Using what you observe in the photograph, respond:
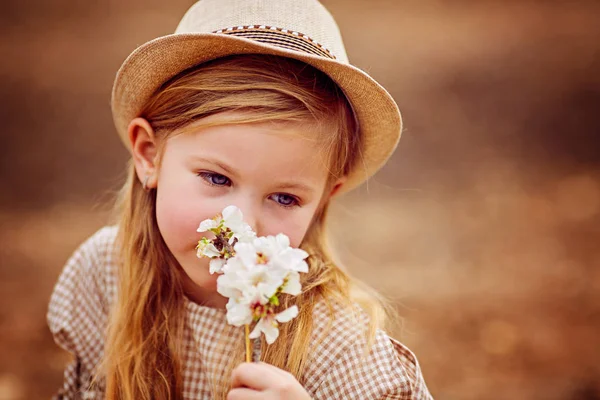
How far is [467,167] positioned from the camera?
5.57 meters

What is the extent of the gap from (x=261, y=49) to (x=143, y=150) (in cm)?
53

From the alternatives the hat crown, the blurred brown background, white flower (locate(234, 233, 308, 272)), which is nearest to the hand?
white flower (locate(234, 233, 308, 272))

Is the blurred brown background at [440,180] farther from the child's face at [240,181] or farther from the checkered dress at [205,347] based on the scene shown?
the child's face at [240,181]

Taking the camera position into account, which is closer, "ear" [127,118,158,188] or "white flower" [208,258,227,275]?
"white flower" [208,258,227,275]

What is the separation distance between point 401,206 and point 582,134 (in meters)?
1.99

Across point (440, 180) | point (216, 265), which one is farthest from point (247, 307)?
point (440, 180)

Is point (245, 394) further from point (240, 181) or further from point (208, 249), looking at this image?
point (240, 181)

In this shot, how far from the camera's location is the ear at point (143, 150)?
6.31 feet

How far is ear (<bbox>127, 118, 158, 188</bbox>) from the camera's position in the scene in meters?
1.92

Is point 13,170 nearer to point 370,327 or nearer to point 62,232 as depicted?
point 62,232

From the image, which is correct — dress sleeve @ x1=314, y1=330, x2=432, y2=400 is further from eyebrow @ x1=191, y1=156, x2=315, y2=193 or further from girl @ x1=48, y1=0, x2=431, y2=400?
eyebrow @ x1=191, y1=156, x2=315, y2=193

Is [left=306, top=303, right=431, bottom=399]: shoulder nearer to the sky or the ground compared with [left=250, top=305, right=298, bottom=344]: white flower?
nearer to the ground

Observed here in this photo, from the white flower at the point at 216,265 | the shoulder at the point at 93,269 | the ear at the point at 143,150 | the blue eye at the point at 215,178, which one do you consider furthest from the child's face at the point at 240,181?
the shoulder at the point at 93,269

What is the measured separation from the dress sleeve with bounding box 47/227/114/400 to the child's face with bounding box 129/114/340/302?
2.49 feet
